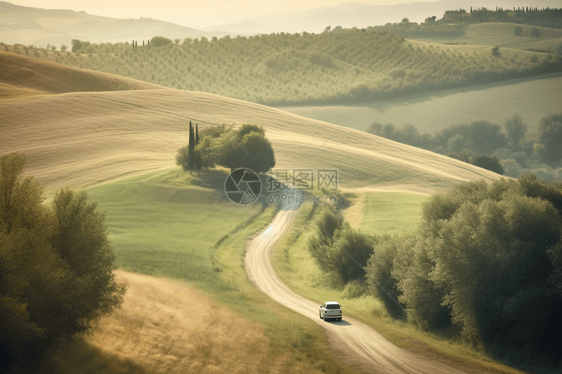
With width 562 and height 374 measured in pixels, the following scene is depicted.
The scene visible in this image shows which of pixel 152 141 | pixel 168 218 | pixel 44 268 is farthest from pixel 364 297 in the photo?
pixel 152 141

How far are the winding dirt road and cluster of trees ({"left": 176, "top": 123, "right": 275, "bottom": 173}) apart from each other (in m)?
30.0

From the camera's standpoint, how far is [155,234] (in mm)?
51125

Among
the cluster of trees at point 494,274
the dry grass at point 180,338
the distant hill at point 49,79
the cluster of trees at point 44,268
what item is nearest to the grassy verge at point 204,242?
the dry grass at point 180,338

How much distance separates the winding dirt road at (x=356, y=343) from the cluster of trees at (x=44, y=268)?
534 inches

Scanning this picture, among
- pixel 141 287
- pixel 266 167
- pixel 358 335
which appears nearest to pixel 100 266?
pixel 141 287

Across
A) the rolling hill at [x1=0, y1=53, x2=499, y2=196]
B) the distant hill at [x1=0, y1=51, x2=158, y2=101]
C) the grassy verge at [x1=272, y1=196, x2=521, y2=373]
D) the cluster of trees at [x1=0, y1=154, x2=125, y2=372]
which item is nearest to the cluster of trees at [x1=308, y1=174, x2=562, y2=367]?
the grassy verge at [x1=272, y1=196, x2=521, y2=373]

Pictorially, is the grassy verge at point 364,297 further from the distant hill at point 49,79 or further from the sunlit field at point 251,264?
the distant hill at point 49,79

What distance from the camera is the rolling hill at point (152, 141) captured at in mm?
73188

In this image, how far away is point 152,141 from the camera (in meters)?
86.9

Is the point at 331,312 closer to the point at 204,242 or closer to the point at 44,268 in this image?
the point at 44,268

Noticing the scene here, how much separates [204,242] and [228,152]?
81.0 feet

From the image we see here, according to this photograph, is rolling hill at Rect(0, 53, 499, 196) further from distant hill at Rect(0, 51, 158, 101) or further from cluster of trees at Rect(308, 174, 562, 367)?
cluster of trees at Rect(308, 174, 562, 367)

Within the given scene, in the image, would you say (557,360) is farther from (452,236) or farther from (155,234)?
(155,234)

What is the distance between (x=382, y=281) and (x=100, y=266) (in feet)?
81.6
